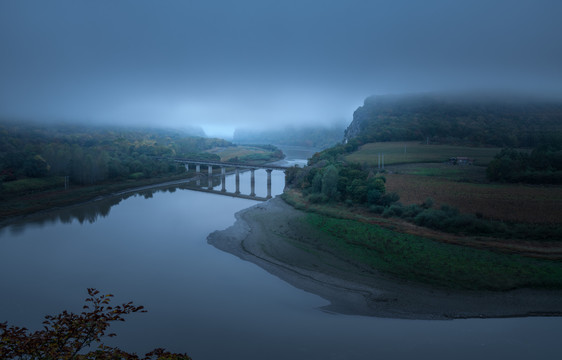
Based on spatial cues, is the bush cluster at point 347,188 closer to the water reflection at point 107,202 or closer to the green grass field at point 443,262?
the green grass field at point 443,262

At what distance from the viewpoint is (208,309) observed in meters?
13.1

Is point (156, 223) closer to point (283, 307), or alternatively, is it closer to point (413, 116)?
point (283, 307)

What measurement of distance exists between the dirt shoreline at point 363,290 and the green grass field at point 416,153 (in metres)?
20.7

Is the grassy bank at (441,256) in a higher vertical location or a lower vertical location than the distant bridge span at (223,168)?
lower

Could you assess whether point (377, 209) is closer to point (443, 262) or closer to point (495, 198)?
point (495, 198)

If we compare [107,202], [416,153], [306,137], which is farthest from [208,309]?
[306,137]

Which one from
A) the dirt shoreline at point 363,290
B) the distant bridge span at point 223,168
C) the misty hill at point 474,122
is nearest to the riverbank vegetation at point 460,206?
the misty hill at point 474,122

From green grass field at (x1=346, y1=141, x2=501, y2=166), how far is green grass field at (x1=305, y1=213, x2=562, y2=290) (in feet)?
55.3

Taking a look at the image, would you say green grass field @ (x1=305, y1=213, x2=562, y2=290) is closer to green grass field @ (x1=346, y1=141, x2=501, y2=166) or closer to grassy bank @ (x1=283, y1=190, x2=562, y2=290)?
grassy bank @ (x1=283, y1=190, x2=562, y2=290)

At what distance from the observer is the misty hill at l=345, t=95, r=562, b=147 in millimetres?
30906

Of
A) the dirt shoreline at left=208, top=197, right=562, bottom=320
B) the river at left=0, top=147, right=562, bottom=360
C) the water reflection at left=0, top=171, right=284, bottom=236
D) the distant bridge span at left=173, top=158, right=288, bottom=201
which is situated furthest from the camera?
the distant bridge span at left=173, top=158, right=288, bottom=201

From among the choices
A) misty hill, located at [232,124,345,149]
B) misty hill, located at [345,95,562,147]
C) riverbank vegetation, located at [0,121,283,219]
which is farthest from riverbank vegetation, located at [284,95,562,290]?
misty hill, located at [232,124,345,149]

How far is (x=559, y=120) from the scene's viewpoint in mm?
30188

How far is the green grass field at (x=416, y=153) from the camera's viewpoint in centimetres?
3408
